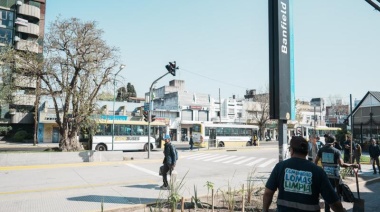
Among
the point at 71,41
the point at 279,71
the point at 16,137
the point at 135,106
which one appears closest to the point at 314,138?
the point at 279,71

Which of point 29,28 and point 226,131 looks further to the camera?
point 29,28

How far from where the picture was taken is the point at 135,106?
173 feet

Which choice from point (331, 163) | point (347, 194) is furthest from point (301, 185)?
point (331, 163)

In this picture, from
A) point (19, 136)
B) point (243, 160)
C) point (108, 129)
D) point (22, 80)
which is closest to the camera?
point (22, 80)

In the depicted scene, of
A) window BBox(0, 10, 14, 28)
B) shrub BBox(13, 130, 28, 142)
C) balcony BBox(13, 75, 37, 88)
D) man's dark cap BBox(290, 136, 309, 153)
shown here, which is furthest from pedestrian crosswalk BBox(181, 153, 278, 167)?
window BBox(0, 10, 14, 28)

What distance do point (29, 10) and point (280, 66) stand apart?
4773 cm

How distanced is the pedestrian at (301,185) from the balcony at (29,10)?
50.3 metres

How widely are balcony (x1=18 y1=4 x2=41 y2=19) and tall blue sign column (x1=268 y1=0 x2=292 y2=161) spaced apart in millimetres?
46643

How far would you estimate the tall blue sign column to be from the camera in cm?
744

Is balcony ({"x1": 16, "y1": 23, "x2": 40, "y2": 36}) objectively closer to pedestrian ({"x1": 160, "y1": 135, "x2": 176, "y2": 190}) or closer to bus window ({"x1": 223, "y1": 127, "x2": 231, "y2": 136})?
bus window ({"x1": 223, "y1": 127, "x2": 231, "y2": 136})

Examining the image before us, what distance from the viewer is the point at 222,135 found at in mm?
33625

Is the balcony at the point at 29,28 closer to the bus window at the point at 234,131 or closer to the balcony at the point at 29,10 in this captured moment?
the balcony at the point at 29,10

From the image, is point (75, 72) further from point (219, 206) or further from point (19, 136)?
point (19, 136)

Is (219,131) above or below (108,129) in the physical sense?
below
